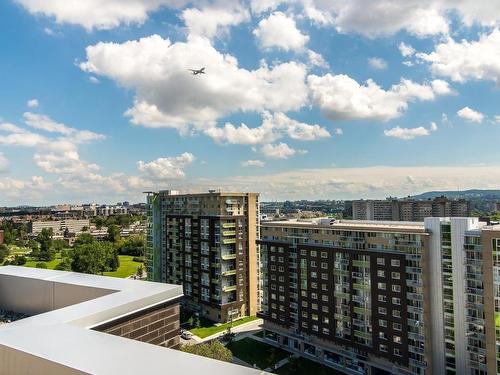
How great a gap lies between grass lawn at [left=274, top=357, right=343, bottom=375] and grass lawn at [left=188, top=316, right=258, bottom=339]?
1931cm

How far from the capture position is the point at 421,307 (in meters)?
51.4

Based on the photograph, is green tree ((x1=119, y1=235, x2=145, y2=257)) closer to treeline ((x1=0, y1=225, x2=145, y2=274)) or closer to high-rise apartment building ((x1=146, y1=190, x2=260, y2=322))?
treeline ((x1=0, y1=225, x2=145, y2=274))

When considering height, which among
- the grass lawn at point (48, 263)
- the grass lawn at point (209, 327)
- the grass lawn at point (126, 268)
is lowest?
the grass lawn at point (209, 327)

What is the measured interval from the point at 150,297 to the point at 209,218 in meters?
57.4

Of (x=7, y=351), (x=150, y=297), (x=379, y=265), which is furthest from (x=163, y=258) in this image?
(x=7, y=351)

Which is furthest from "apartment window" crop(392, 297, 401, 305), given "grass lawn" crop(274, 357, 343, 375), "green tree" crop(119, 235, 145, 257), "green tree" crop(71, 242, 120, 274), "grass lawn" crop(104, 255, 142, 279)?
"green tree" crop(119, 235, 145, 257)

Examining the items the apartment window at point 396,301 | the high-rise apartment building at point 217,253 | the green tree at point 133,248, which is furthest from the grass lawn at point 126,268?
the apartment window at point 396,301

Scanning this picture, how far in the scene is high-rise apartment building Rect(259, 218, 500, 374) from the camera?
47.8m

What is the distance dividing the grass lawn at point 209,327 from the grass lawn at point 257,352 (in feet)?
22.9

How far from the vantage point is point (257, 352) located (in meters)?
68.9

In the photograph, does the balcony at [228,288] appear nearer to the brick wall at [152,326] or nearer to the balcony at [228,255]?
the balcony at [228,255]

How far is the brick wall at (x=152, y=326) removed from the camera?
2540 cm

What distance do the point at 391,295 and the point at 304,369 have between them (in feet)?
60.8

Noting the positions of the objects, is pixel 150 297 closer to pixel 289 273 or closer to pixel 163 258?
pixel 289 273
